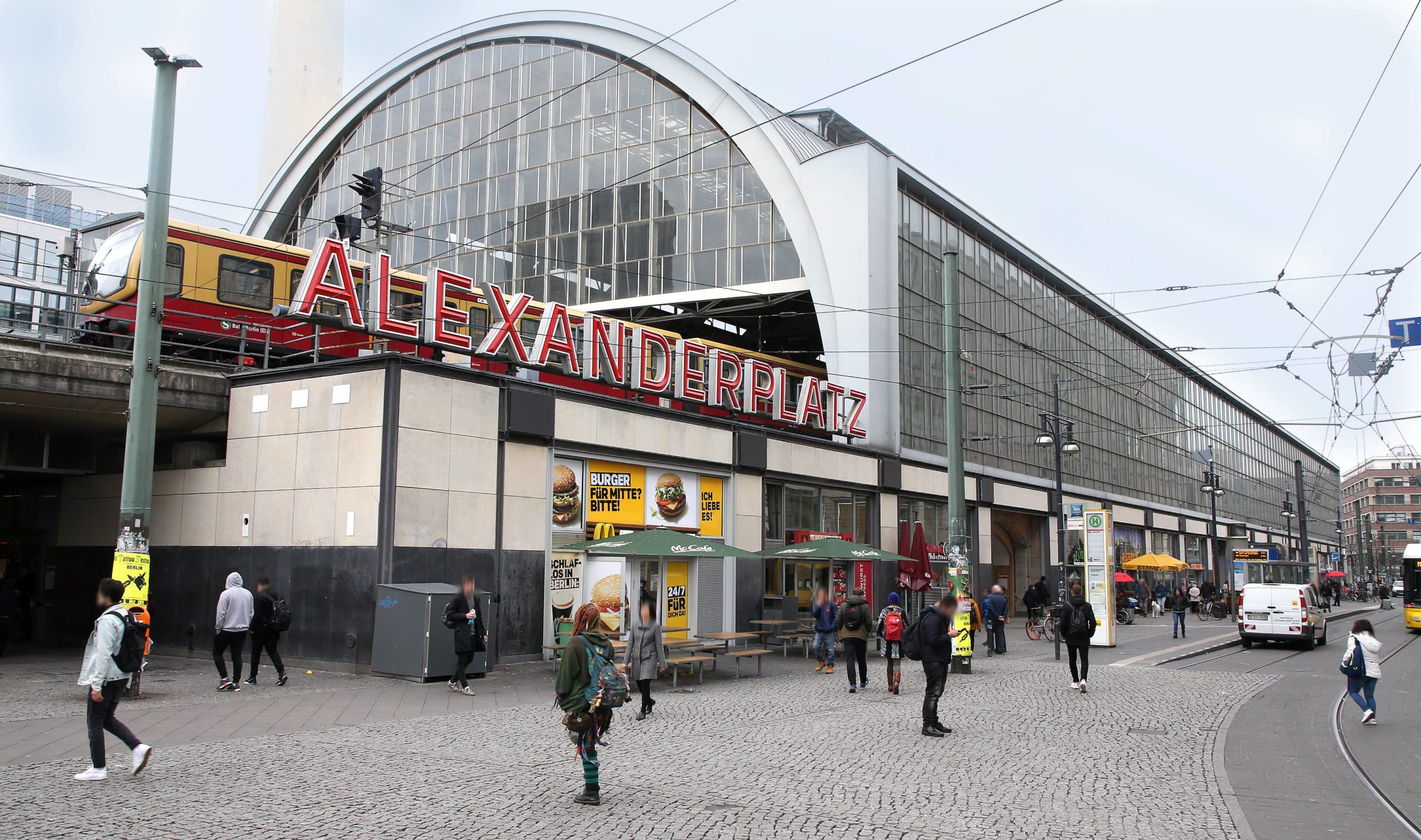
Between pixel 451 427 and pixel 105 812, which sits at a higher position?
pixel 451 427

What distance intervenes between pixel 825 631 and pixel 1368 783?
11.1 meters

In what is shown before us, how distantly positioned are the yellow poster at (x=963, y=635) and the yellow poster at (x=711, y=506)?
297 inches

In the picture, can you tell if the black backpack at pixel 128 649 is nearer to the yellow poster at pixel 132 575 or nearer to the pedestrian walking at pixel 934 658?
the yellow poster at pixel 132 575

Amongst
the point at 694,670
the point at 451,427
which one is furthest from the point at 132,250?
the point at 694,670

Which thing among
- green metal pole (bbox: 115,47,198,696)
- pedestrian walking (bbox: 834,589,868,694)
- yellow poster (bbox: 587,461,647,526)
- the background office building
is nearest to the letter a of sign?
the background office building

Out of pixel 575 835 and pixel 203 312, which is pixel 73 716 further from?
pixel 203 312

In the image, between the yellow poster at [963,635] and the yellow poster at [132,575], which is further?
the yellow poster at [963,635]

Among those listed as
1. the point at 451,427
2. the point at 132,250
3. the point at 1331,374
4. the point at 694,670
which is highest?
the point at 132,250

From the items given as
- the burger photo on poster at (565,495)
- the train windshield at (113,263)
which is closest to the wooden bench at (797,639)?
the burger photo on poster at (565,495)

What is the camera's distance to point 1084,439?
51.7m

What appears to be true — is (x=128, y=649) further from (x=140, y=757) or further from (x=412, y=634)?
(x=412, y=634)

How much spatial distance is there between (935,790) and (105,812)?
6673 mm

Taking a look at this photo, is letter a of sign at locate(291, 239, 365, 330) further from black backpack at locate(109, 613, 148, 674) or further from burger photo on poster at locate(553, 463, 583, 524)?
black backpack at locate(109, 613, 148, 674)

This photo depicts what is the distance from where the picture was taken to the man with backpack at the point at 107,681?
8.92m
